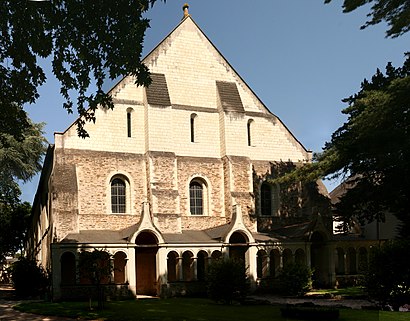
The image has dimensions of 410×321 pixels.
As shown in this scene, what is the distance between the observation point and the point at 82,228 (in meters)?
33.2

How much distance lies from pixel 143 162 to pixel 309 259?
1245 centimetres

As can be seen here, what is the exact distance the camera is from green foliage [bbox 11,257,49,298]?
32.5 metres

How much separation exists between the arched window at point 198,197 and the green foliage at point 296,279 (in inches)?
305

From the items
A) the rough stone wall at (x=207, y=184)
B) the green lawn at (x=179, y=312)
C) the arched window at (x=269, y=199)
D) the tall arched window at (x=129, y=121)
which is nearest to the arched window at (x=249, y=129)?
the rough stone wall at (x=207, y=184)

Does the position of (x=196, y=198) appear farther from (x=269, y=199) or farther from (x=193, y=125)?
(x=269, y=199)

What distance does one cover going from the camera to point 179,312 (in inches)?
902

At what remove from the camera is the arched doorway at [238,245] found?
34.0 meters

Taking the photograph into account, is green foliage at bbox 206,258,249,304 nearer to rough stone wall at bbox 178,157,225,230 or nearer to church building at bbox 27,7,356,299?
church building at bbox 27,7,356,299

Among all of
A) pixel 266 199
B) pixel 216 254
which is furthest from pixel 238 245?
pixel 266 199

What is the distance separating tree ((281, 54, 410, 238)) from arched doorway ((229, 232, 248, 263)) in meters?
4.90

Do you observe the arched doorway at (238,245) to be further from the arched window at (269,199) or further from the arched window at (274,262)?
the arched window at (269,199)

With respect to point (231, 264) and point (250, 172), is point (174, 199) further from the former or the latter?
point (231, 264)

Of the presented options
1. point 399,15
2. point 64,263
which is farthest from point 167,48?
point 399,15

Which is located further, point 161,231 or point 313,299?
point 161,231
